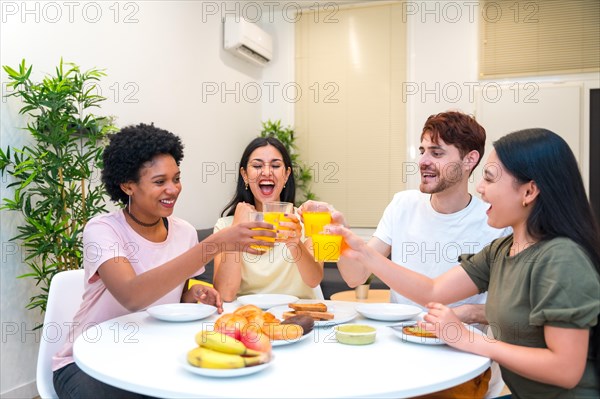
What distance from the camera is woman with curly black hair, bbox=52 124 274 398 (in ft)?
5.55

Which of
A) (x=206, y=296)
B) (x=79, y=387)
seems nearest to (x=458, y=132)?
(x=206, y=296)

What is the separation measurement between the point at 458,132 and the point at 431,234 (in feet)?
1.39

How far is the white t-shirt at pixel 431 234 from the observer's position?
2084 mm

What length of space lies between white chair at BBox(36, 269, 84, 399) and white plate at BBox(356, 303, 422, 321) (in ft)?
3.33

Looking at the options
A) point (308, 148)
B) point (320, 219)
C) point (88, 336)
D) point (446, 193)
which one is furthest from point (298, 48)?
point (88, 336)

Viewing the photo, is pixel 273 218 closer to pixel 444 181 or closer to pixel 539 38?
pixel 444 181

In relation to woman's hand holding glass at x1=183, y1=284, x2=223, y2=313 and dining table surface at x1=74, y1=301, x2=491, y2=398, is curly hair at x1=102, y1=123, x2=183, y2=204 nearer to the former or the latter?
woman's hand holding glass at x1=183, y1=284, x2=223, y2=313

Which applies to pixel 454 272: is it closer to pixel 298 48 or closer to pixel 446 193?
pixel 446 193

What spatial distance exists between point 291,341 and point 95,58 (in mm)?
2930

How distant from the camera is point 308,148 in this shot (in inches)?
239

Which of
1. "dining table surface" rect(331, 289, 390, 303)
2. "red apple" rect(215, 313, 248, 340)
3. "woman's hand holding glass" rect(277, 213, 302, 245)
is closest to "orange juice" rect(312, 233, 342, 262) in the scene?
"woman's hand holding glass" rect(277, 213, 302, 245)

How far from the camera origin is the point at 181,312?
1.69m

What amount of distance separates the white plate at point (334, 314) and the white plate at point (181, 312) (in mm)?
211

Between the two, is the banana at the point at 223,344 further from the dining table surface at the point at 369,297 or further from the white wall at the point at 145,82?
the dining table surface at the point at 369,297
